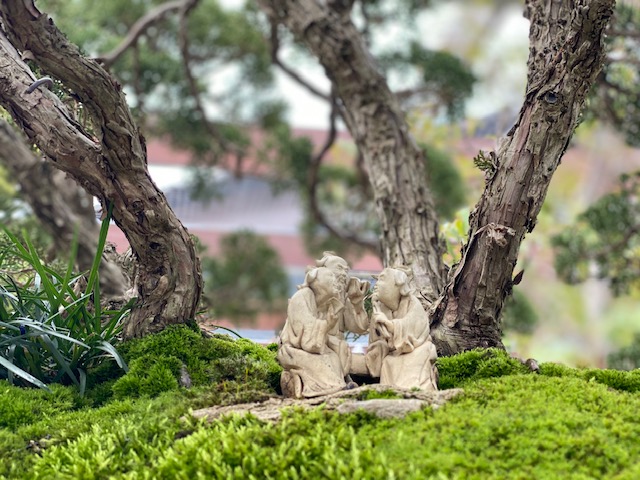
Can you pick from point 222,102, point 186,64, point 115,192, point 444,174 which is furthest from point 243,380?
point 222,102

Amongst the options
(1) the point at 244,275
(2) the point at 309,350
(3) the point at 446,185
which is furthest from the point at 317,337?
(1) the point at 244,275

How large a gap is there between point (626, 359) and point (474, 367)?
2.94 m

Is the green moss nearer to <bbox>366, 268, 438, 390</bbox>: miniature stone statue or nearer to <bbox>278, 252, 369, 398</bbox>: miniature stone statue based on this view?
<bbox>278, 252, 369, 398</bbox>: miniature stone statue

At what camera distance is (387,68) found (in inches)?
244

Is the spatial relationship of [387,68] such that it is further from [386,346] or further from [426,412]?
[426,412]

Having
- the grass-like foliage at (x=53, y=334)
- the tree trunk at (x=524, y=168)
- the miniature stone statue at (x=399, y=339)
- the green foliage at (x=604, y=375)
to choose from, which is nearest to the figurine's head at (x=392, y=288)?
the miniature stone statue at (x=399, y=339)

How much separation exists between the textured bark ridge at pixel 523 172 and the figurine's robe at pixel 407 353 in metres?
0.34

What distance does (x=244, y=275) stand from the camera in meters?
8.05

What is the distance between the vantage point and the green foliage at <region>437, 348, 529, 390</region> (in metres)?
2.77

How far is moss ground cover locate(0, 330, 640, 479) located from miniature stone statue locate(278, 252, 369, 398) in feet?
0.54

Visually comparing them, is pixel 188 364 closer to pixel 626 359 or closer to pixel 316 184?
pixel 626 359

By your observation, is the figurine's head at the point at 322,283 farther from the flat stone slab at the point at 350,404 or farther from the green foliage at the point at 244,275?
the green foliage at the point at 244,275

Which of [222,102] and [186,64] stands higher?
[222,102]

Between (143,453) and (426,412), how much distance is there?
2.76ft
